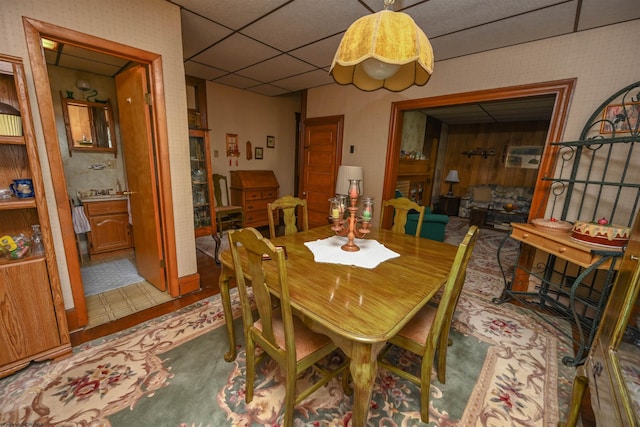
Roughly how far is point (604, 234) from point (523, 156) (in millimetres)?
5408

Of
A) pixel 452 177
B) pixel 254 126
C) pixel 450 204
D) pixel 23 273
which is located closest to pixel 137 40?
pixel 23 273

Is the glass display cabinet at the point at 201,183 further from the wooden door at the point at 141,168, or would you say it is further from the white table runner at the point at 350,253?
the white table runner at the point at 350,253

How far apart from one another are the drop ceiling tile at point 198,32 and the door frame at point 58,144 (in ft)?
1.71

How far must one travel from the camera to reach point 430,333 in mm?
1188

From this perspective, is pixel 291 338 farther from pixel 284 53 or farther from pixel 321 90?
pixel 321 90

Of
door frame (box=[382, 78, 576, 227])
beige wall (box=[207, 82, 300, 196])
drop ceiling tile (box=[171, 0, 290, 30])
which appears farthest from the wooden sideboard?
beige wall (box=[207, 82, 300, 196])

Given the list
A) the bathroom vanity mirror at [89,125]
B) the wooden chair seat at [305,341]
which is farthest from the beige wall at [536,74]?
the bathroom vanity mirror at [89,125]

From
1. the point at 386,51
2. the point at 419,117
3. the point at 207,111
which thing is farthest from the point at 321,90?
the point at 386,51

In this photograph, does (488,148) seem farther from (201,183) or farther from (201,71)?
(201,183)

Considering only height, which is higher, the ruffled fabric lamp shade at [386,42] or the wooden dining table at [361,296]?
the ruffled fabric lamp shade at [386,42]

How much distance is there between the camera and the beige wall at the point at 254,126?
4324 mm

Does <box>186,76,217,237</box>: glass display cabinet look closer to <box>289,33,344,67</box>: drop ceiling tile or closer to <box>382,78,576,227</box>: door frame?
<box>289,33,344,67</box>: drop ceiling tile

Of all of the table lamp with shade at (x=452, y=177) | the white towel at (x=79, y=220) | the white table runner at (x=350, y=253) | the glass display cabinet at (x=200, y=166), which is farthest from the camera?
the table lamp with shade at (x=452, y=177)

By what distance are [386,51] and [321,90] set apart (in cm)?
310
